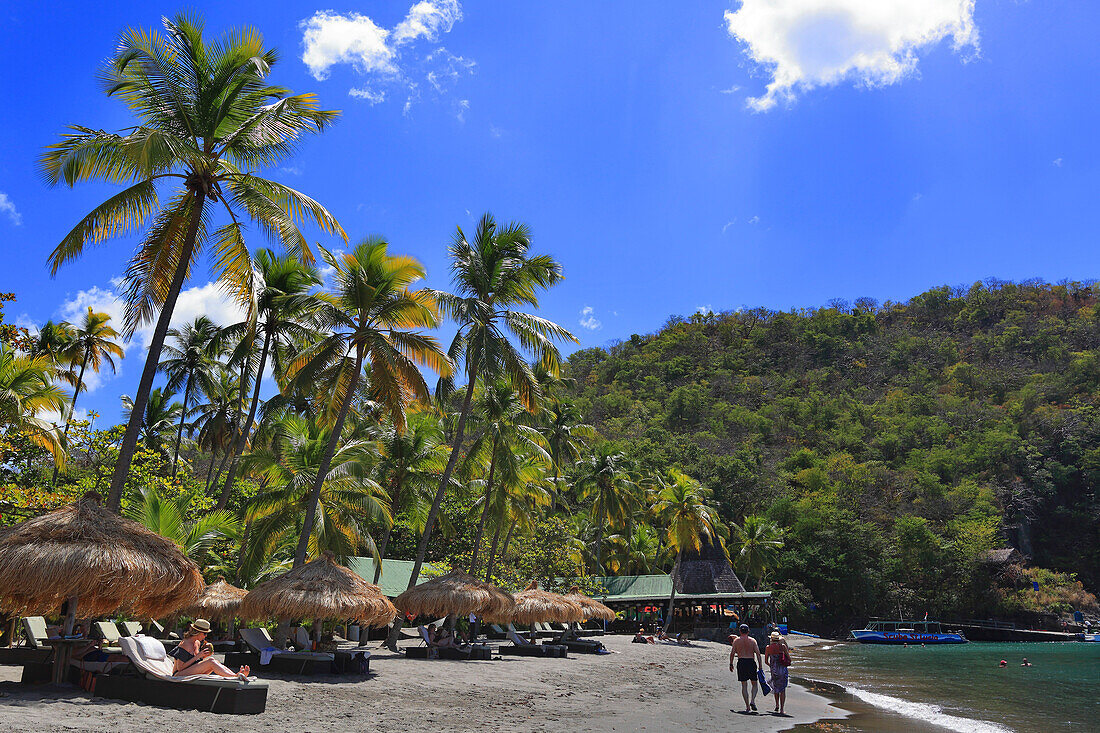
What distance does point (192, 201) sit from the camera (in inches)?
465

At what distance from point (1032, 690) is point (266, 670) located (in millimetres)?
19874

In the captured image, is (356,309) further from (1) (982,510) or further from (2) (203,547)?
(1) (982,510)

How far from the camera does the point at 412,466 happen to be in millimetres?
28453

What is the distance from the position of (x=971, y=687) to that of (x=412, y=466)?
19.9 m

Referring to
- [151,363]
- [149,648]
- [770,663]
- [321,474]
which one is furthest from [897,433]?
[149,648]

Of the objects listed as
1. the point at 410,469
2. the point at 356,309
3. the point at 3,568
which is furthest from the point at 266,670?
the point at 410,469

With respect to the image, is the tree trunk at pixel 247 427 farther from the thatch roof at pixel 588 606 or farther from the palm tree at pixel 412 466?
the thatch roof at pixel 588 606

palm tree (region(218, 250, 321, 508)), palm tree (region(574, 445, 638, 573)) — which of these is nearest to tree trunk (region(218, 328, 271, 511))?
palm tree (region(218, 250, 321, 508))

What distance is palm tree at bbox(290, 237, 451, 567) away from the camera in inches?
647

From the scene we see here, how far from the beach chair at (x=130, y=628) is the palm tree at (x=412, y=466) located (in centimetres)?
1147

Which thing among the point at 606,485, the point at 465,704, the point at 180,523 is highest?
the point at 606,485

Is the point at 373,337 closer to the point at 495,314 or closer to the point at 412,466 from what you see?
the point at 495,314

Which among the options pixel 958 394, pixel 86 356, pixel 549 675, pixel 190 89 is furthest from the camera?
pixel 958 394

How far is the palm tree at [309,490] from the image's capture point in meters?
19.4
